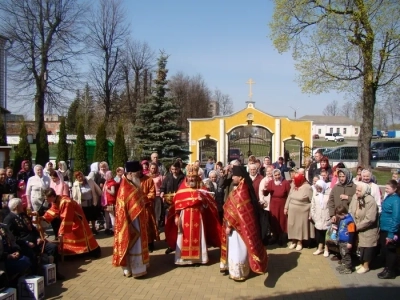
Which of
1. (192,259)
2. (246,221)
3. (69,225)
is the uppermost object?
(246,221)

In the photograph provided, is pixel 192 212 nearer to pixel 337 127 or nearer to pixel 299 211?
pixel 299 211

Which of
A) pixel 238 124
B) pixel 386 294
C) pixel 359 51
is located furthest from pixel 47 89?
pixel 386 294

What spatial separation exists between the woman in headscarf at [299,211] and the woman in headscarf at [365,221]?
1.50m

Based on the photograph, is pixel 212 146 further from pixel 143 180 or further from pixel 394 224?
pixel 394 224

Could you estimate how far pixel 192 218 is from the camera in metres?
7.23

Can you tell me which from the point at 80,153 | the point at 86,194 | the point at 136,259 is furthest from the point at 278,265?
the point at 80,153

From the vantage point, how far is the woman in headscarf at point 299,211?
8531 millimetres

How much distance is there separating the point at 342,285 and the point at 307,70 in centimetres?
1480

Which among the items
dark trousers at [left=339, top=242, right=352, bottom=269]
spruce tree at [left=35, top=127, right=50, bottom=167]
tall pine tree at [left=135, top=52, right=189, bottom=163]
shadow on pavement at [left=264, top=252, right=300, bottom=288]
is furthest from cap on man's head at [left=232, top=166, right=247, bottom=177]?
spruce tree at [left=35, top=127, right=50, bottom=167]

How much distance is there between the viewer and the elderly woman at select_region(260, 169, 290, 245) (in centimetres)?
911

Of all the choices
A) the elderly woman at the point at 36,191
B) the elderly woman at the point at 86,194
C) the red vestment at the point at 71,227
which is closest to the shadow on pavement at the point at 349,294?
the red vestment at the point at 71,227

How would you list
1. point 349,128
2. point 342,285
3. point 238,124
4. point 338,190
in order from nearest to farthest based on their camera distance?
point 342,285
point 338,190
point 238,124
point 349,128

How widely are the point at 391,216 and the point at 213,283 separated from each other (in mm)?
2977

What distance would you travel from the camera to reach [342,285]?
6.57m
